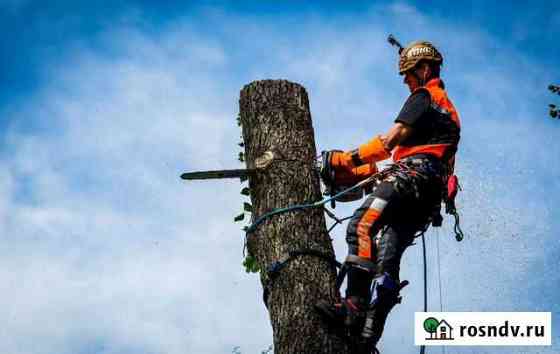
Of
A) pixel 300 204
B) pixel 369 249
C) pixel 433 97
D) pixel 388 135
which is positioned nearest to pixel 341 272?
pixel 369 249

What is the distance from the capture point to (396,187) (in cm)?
472

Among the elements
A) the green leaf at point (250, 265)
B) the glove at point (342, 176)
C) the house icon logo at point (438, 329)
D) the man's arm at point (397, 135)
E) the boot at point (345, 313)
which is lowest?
the house icon logo at point (438, 329)

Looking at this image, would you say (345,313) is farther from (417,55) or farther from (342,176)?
(417,55)

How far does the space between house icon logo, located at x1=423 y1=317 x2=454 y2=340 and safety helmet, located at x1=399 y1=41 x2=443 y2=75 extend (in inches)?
84.3

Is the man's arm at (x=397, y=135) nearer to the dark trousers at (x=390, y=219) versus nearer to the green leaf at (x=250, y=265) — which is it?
the dark trousers at (x=390, y=219)

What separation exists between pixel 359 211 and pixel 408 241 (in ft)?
1.46

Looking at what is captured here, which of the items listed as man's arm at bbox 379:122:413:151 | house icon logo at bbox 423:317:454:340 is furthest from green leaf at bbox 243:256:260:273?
house icon logo at bbox 423:317:454:340

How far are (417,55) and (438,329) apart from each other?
2.35 meters

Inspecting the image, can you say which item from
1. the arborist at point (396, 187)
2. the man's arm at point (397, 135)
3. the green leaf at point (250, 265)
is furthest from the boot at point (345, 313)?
the man's arm at point (397, 135)

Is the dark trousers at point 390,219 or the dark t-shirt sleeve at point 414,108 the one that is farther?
the dark t-shirt sleeve at point 414,108

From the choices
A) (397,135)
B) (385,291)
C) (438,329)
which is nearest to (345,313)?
(385,291)

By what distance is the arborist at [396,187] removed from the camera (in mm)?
4473

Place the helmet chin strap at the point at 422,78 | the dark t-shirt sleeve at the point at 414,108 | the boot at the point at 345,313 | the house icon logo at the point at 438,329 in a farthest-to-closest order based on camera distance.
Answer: the house icon logo at the point at 438,329
the helmet chin strap at the point at 422,78
the dark t-shirt sleeve at the point at 414,108
the boot at the point at 345,313

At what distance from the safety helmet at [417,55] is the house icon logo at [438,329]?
7.03 feet
